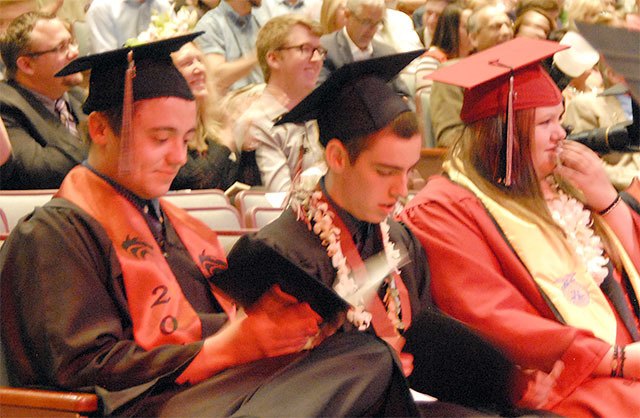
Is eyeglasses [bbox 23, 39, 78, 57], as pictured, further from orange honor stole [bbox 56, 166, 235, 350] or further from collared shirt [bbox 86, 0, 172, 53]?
orange honor stole [bbox 56, 166, 235, 350]

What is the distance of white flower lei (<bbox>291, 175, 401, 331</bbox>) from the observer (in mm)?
2424

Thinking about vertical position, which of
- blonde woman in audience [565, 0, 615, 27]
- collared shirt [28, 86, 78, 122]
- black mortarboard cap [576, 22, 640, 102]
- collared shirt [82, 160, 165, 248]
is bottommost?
blonde woman in audience [565, 0, 615, 27]

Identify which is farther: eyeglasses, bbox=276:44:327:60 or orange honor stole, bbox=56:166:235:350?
eyeglasses, bbox=276:44:327:60

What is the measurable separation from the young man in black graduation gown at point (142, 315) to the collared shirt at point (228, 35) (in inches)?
123

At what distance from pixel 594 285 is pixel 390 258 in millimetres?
727

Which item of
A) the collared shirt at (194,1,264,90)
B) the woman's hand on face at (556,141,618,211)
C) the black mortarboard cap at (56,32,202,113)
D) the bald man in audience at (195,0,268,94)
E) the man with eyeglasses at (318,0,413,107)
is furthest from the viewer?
the collared shirt at (194,1,264,90)

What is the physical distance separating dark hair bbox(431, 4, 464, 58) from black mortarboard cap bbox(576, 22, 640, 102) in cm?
433

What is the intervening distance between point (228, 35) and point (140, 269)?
11.8ft

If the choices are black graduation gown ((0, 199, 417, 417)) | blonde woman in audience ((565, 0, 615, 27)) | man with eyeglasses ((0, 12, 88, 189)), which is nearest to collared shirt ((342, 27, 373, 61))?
blonde woman in audience ((565, 0, 615, 27))

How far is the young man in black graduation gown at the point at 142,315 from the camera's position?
7.16ft

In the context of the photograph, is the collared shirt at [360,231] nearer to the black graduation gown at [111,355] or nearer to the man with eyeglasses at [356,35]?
the black graduation gown at [111,355]

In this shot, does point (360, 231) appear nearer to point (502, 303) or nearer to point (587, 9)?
point (502, 303)

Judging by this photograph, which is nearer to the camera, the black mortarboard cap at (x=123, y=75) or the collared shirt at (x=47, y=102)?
the black mortarboard cap at (x=123, y=75)

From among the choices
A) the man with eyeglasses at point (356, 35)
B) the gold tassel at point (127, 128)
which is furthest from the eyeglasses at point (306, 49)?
the gold tassel at point (127, 128)
